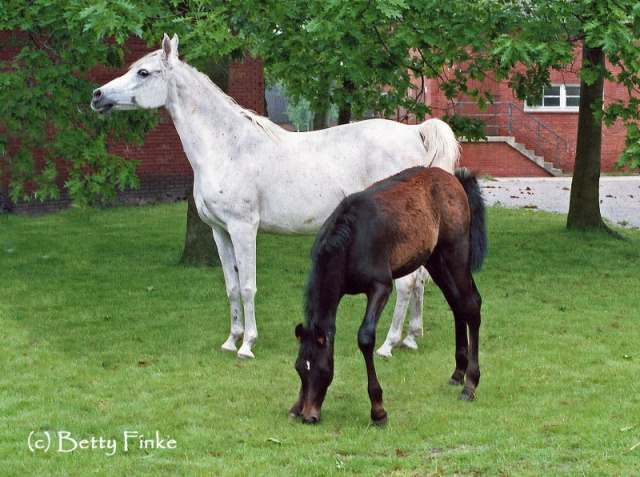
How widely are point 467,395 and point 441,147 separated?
2488 millimetres

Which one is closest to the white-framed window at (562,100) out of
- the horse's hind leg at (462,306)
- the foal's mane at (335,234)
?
the horse's hind leg at (462,306)

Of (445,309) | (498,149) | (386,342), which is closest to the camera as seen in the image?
(386,342)

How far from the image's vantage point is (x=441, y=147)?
8227 mm

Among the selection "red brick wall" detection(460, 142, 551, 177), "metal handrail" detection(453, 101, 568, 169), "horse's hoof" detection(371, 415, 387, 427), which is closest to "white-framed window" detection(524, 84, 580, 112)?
"metal handrail" detection(453, 101, 568, 169)

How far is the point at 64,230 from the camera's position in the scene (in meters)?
16.7

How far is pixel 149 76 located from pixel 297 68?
480 cm

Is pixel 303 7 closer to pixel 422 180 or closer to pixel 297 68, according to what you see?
pixel 297 68

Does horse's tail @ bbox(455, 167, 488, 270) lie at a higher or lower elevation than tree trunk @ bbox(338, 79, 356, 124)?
lower

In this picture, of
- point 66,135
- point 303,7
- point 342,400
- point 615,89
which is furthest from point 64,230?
point 615,89

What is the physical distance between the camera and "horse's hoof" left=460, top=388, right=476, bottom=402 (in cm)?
671

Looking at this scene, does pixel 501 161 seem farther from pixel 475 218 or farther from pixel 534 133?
pixel 475 218

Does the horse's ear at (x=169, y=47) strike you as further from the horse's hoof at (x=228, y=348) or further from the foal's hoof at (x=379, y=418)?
the foal's hoof at (x=379, y=418)

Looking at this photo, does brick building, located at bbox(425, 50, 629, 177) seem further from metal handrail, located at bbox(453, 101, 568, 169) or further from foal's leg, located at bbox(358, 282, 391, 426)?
foal's leg, located at bbox(358, 282, 391, 426)

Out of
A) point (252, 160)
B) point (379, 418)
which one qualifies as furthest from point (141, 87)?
point (379, 418)
